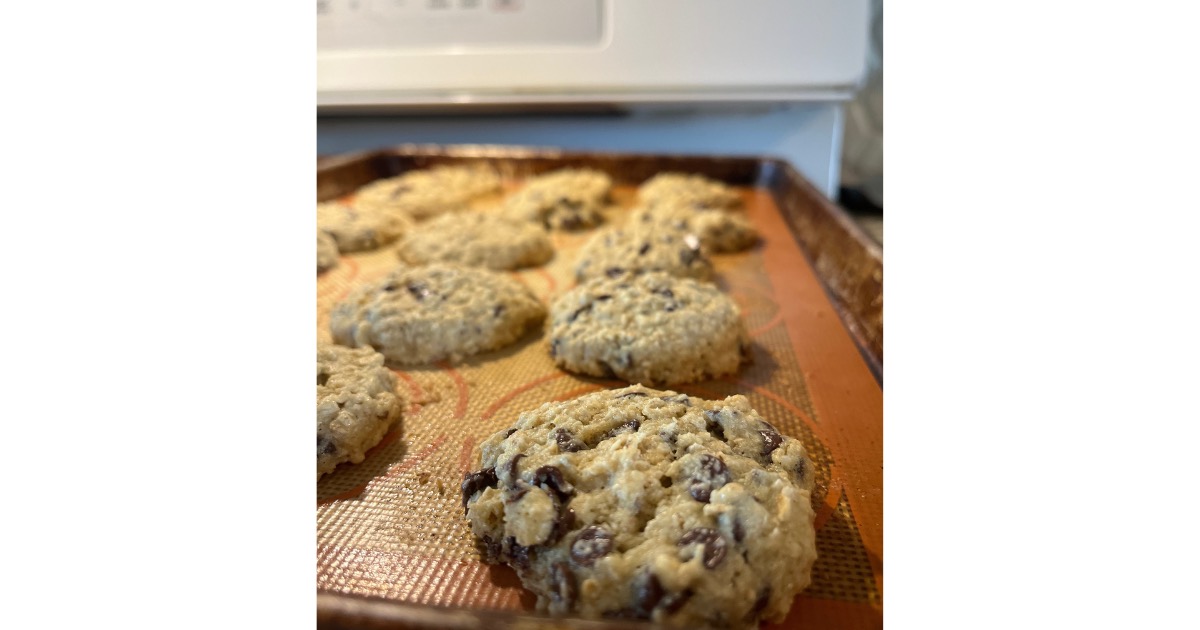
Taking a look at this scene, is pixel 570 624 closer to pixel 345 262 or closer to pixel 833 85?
pixel 345 262

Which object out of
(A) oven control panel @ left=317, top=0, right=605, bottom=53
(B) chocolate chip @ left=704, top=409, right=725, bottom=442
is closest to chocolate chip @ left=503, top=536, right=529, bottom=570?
(B) chocolate chip @ left=704, top=409, right=725, bottom=442

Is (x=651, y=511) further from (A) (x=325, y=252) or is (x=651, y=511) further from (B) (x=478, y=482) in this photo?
(A) (x=325, y=252)

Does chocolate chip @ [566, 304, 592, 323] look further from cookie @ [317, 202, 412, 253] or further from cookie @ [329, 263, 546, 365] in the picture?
cookie @ [317, 202, 412, 253]

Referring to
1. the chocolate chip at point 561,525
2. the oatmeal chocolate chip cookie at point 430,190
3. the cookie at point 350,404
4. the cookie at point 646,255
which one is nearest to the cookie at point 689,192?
the cookie at point 646,255

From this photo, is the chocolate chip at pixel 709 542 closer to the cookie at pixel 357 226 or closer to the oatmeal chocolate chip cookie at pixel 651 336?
the oatmeal chocolate chip cookie at pixel 651 336

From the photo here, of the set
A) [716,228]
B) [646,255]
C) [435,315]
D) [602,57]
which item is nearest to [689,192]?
[716,228]

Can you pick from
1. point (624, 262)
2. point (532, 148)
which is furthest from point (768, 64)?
point (532, 148)
